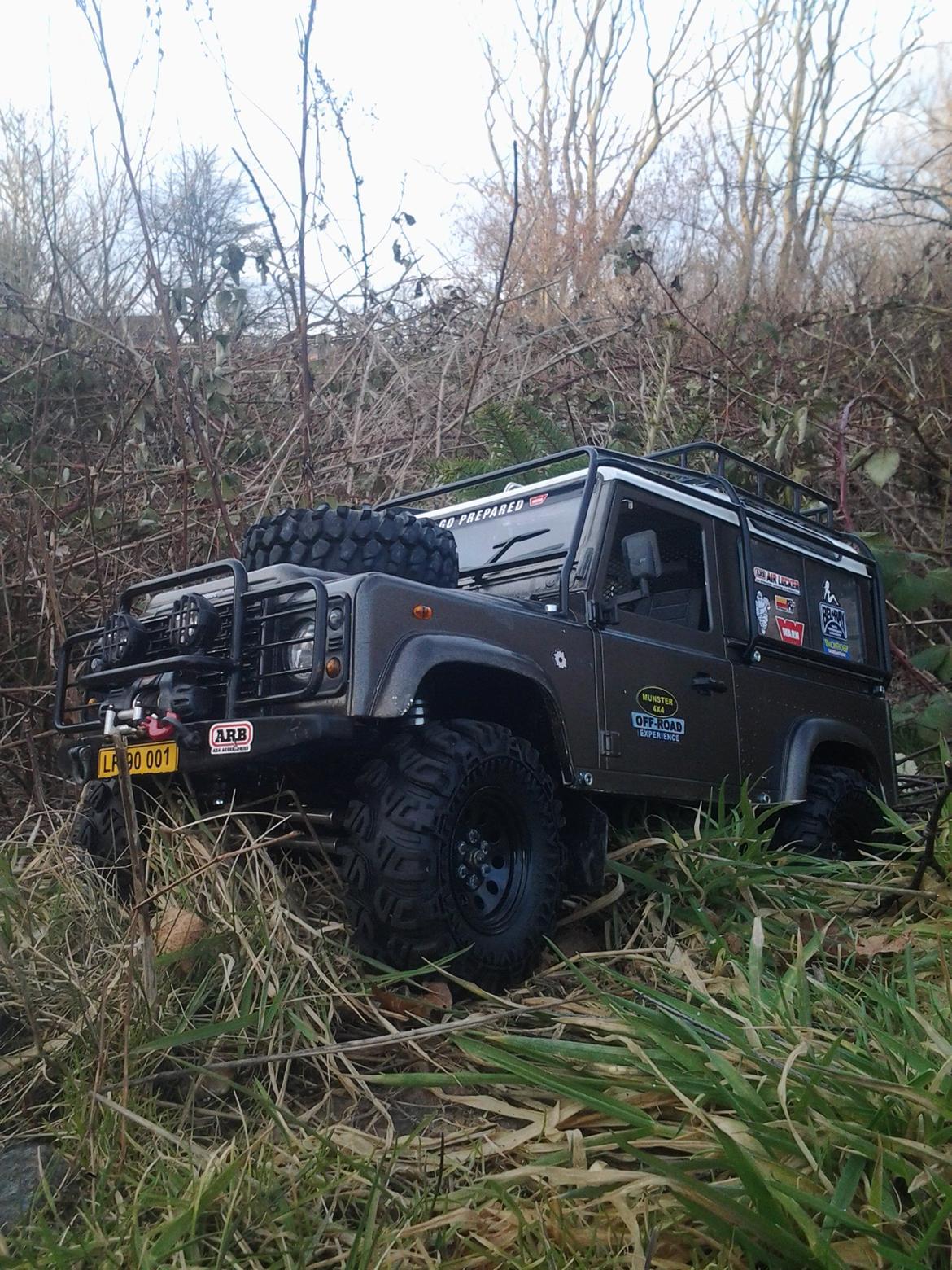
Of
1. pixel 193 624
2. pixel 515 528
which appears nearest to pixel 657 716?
pixel 515 528

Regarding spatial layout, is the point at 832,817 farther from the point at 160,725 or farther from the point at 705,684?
the point at 160,725

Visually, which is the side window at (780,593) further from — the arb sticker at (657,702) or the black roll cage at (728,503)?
the arb sticker at (657,702)

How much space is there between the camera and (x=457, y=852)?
3377 mm

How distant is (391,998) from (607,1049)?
812mm

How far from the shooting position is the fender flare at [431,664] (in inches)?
125

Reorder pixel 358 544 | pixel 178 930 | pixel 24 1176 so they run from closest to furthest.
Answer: pixel 24 1176
pixel 178 930
pixel 358 544

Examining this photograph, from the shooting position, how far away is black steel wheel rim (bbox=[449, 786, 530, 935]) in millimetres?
3369

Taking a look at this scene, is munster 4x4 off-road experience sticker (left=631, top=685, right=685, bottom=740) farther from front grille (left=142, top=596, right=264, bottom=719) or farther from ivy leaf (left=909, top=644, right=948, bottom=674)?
ivy leaf (left=909, top=644, right=948, bottom=674)

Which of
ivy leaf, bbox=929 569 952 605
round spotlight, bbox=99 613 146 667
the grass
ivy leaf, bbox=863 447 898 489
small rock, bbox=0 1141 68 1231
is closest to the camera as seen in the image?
the grass

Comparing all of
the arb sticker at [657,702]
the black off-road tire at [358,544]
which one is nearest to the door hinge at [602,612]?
the arb sticker at [657,702]

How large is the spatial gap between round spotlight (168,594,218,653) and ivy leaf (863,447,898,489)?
12.9 feet

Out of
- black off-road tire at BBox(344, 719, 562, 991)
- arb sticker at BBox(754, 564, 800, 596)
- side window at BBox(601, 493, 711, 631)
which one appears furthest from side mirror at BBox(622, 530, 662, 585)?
arb sticker at BBox(754, 564, 800, 596)

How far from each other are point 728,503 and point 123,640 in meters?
2.69

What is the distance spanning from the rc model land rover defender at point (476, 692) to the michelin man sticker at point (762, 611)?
1 centimetres
